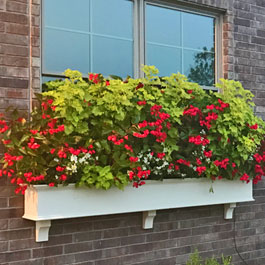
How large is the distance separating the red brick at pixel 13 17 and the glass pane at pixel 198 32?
1699 mm

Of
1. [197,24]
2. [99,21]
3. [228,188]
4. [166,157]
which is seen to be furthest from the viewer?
[197,24]

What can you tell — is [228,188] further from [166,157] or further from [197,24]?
[197,24]

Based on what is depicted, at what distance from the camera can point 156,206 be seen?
4.07 meters

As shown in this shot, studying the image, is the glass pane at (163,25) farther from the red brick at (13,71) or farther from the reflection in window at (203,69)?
the red brick at (13,71)

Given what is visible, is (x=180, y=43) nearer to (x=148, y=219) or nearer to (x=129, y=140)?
(x=129, y=140)

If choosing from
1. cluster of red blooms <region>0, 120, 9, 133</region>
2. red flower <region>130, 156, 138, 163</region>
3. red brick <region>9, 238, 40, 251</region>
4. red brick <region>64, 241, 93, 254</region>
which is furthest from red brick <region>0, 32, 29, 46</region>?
red brick <region>64, 241, 93, 254</region>

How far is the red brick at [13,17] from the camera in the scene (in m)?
3.63

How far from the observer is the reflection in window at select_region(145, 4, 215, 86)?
4.57 m

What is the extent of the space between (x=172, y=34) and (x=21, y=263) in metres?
2.50

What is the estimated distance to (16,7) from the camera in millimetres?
3689

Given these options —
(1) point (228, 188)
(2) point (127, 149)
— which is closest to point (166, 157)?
(2) point (127, 149)

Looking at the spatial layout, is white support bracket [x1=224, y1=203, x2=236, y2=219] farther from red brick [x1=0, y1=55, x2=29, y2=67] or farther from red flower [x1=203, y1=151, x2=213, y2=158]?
red brick [x1=0, y1=55, x2=29, y2=67]

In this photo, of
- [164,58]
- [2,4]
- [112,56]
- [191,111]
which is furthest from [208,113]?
[2,4]

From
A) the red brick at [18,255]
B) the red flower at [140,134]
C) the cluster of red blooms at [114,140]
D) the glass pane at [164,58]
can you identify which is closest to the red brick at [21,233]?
the red brick at [18,255]
